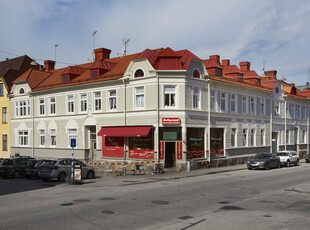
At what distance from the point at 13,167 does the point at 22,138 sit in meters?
16.2

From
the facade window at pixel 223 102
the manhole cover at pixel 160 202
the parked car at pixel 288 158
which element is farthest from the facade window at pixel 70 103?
the manhole cover at pixel 160 202

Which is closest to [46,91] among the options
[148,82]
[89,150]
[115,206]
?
[89,150]

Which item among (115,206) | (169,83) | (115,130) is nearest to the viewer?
(115,206)

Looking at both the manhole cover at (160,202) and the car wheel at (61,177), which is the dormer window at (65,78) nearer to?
the car wheel at (61,177)

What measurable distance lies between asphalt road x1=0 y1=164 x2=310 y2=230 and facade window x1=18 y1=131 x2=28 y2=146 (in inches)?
901

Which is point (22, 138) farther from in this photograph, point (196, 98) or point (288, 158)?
point (288, 158)

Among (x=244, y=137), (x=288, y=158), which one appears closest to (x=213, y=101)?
(x=244, y=137)

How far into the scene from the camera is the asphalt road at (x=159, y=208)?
1084 centimetres

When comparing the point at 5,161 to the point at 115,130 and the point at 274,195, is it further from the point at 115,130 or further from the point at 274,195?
the point at 274,195

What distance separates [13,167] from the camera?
86.9 ft

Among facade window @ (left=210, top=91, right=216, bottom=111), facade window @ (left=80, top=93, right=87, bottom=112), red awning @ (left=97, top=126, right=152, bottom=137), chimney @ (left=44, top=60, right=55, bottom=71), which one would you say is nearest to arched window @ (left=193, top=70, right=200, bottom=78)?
facade window @ (left=210, top=91, right=216, bottom=111)

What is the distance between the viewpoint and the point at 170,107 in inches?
1161

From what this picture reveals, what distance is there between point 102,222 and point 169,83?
19.4 m

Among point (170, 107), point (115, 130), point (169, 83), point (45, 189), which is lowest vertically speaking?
point (45, 189)
